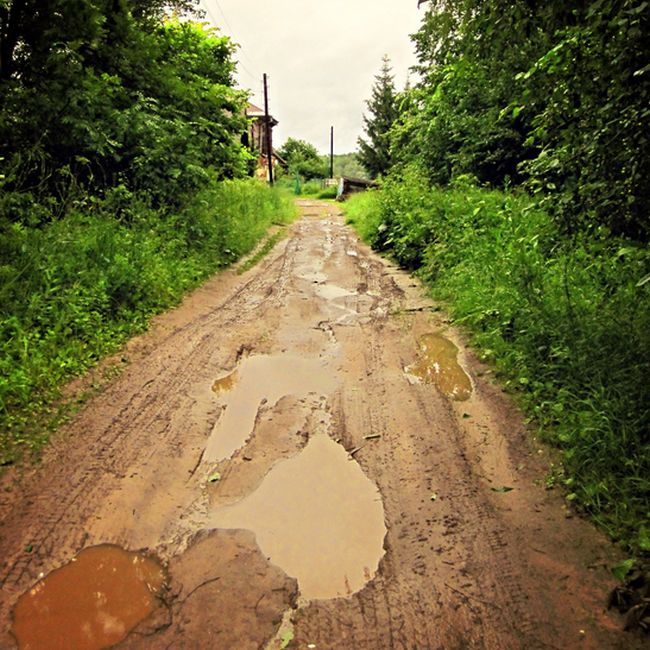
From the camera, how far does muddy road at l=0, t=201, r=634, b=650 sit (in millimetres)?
2143

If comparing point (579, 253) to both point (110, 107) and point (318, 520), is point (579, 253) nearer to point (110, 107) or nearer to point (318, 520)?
point (318, 520)

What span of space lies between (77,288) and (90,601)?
3.90 metres

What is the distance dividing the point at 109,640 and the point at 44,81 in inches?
284

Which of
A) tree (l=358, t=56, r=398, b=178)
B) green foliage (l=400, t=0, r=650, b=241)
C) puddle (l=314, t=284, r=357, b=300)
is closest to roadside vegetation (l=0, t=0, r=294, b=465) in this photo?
puddle (l=314, t=284, r=357, b=300)

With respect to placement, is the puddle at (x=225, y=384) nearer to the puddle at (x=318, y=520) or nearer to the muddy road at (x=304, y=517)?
the muddy road at (x=304, y=517)

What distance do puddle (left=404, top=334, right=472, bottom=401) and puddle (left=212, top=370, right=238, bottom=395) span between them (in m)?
1.77

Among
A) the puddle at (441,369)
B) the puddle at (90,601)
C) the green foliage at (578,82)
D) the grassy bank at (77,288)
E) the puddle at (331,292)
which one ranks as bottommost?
the puddle at (90,601)

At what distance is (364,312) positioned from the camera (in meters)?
6.69

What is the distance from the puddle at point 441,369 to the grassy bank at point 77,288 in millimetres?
3270

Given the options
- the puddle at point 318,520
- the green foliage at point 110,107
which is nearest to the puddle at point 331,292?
the green foliage at point 110,107

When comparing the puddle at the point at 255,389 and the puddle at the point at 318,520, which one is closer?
the puddle at the point at 318,520

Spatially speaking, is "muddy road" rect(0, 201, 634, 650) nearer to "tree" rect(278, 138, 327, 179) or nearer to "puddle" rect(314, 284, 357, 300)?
"puddle" rect(314, 284, 357, 300)

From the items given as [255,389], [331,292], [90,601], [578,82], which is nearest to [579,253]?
[578,82]

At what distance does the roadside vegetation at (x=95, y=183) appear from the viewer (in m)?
4.54
